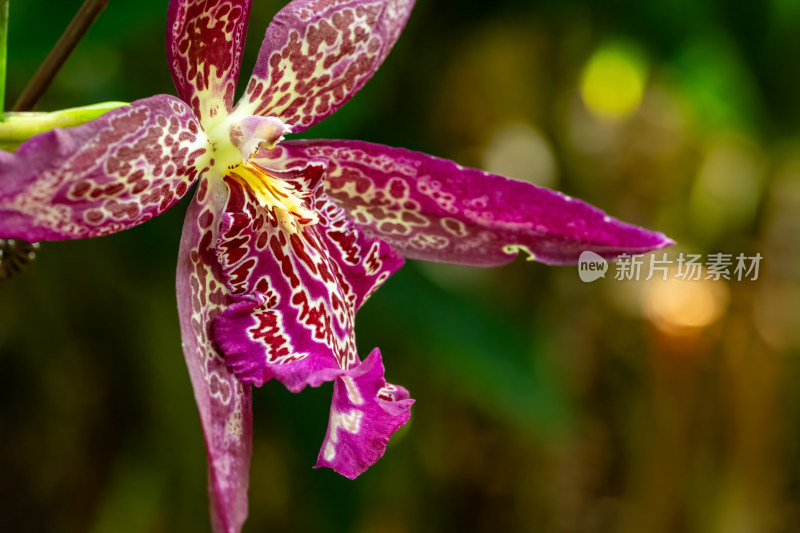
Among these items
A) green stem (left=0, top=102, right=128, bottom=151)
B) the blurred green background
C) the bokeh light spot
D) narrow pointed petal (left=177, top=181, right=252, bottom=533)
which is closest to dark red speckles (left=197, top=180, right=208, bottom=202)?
narrow pointed petal (left=177, top=181, right=252, bottom=533)

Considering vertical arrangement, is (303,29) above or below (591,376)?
above

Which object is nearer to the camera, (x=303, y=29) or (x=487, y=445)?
(x=303, y=29)

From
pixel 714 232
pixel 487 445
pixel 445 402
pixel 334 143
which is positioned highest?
pixel 334 143

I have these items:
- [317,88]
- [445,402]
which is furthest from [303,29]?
[445,402]

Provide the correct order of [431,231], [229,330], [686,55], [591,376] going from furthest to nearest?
1. [591,376]
2. [686,55]
3. [431,231]
4. [229,330]

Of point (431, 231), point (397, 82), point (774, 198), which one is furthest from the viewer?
point (774, 198)

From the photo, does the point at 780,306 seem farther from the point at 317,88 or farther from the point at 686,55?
the point at 317,88
